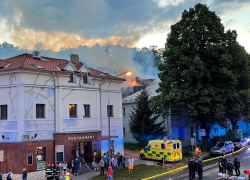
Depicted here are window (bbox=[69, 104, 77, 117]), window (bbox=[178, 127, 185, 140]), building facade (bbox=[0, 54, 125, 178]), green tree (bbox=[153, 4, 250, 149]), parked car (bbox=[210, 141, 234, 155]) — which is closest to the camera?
building facade (bbox=[0, 54, 125, 178])

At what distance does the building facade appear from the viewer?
75.4 ft

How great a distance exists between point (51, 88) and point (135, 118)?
13994 millimetres

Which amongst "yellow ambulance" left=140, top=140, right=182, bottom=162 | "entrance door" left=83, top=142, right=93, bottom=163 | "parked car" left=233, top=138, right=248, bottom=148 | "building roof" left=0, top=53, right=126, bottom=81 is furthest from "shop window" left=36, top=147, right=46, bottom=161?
"parked car" left=233, top=138, right=248, bottom=148

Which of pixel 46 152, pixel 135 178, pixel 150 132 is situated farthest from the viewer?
pixel 150 132

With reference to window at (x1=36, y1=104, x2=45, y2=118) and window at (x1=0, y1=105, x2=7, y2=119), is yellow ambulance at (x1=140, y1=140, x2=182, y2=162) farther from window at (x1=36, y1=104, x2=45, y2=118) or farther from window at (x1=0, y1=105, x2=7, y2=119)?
window at (x1=0, y1=105, x2=7, y2=119)

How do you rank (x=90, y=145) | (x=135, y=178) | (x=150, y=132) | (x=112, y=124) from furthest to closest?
(x=150, y=132), (x=112, y=124), (x=90, y=145), (x=135, y=178)

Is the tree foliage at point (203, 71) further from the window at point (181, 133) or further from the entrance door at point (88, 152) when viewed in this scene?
the entrance door at point (88, 152)

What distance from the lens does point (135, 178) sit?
72.6 ft

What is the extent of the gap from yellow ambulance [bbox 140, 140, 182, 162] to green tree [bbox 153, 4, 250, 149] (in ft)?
15.8

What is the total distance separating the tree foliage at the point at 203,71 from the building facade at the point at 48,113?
363 inches

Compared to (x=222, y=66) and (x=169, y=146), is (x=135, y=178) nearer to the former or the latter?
(x=169, y=146)

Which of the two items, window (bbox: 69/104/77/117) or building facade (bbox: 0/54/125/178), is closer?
building facade (bbox: 0/54/125/178)

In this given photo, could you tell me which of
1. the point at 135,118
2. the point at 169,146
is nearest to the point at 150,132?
the point at 135,118

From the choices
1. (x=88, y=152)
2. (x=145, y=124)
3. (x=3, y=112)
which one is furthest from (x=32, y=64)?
(x=145, y=124)
